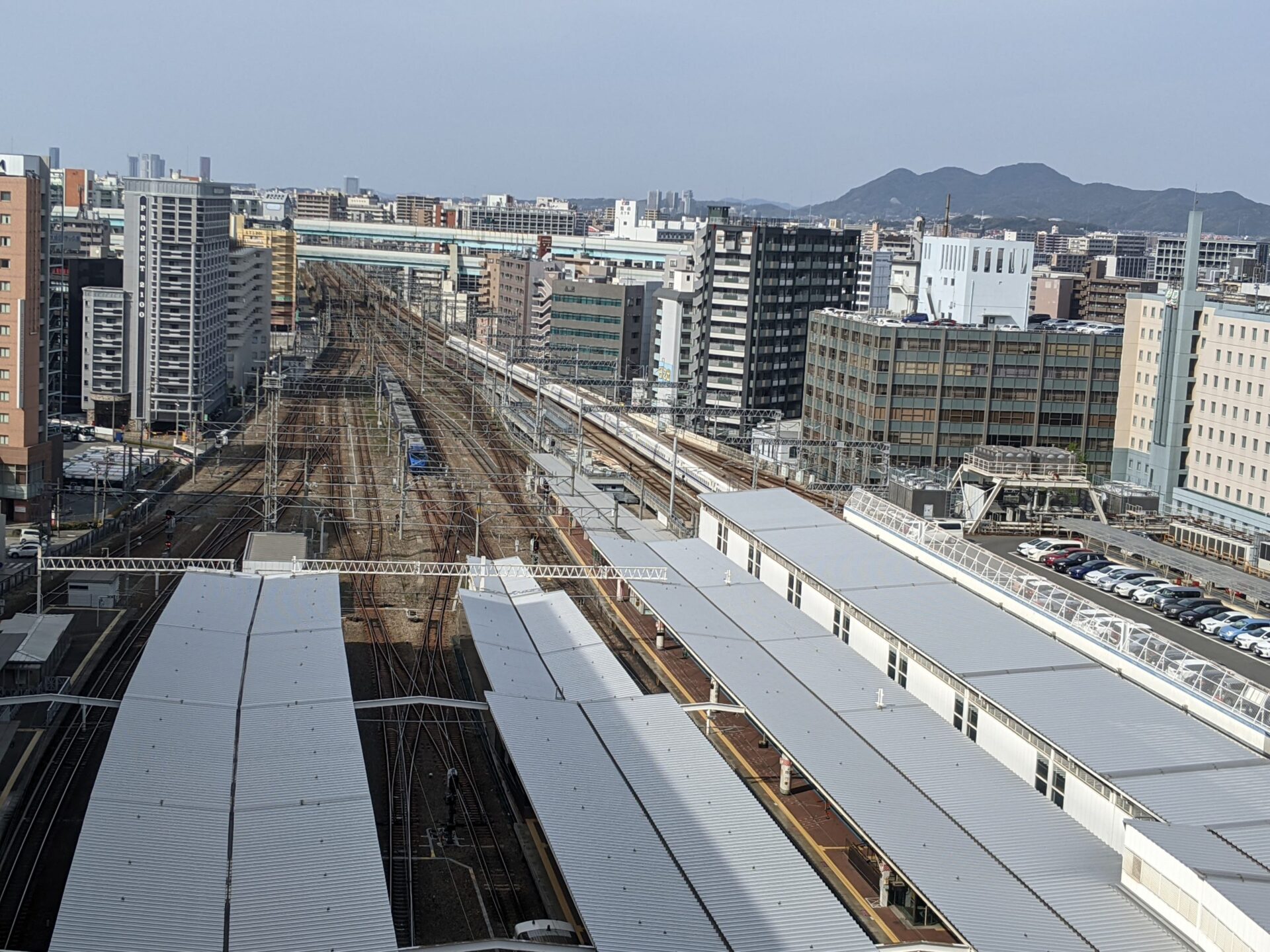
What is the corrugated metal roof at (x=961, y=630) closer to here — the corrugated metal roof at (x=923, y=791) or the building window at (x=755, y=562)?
the corrugated metal roof at (x=923, y=791)

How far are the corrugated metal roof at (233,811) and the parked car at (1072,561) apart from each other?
14086mm

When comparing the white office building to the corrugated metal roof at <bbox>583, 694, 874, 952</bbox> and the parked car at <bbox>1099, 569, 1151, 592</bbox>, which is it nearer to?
the parked car at <bbox>1099, 569, 1151, 592</bbox>

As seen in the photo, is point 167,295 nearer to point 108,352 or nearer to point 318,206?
point 108,352

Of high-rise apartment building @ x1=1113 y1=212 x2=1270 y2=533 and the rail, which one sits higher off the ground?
high-rise apartment building @ x1=1113 y1=212 x2=1270 y2=533

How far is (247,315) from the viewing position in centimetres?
5325

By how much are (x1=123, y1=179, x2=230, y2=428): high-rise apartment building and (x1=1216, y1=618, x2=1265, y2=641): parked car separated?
101 ft

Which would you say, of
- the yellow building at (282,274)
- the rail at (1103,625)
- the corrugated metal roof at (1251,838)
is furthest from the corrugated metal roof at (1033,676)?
the yellow building at (282,274)

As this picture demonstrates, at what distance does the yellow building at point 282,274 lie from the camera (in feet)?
231

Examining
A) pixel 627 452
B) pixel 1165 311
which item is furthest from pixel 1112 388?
pixel 627 452

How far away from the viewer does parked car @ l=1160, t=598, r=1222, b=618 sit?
23.0 meters

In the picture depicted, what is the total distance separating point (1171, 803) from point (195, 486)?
88.5 ft

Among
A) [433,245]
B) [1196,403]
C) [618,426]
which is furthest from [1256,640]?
[433,245]

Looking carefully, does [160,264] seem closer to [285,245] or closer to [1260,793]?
[285,245]

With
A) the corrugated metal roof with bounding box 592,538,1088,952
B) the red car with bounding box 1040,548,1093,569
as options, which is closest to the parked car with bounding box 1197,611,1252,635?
the red car with bounding box 1040,548,1093,569
